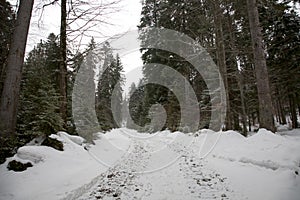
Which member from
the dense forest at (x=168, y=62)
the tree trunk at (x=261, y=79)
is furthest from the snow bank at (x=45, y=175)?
the tree trunk at (x=261, y=79)

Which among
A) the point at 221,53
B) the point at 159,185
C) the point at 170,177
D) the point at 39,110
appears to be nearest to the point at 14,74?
→ the point at 39,110

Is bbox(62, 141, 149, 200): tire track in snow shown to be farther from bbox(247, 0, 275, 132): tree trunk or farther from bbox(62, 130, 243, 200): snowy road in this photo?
bbox(247, 0, 275, 132): tree trunk

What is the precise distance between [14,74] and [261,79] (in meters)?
7.76

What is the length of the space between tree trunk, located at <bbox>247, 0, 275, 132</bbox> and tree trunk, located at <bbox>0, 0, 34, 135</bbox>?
7.42m

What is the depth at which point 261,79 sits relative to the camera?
684 cm

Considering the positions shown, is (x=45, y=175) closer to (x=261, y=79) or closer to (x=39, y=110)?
(x=39, y=110)

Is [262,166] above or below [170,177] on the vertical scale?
above

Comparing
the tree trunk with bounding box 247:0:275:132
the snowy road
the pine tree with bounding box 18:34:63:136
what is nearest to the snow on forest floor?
the snowy road

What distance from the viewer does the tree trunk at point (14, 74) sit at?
17.4 feet

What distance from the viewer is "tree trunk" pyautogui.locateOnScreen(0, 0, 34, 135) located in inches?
209

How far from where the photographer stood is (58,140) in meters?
6.86

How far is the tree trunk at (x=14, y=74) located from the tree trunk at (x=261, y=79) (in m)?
7.42

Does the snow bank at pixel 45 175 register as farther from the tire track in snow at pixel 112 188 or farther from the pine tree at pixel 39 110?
the pine tree at pixel 39 110

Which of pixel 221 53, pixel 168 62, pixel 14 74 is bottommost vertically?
pixel 14 74
